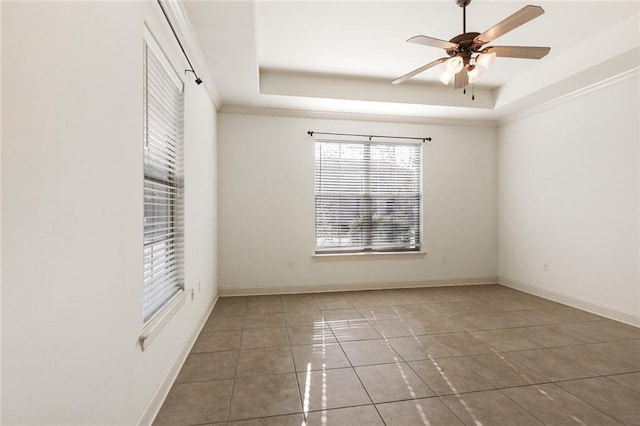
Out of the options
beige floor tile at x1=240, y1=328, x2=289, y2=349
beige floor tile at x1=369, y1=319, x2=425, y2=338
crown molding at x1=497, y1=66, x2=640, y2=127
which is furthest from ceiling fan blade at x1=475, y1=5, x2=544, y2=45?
beige floor tile at x1=240, y1=328, x2=289, y2=349

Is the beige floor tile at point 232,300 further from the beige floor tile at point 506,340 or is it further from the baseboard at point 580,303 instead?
the baseboard at point 580,303

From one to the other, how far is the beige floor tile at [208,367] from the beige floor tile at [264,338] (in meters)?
0.20

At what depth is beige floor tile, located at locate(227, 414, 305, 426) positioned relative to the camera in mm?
1749

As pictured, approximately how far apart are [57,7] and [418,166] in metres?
4.65

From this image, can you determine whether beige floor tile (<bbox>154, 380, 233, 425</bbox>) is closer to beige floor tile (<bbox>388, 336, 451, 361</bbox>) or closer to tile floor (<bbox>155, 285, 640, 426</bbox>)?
tile floor (<bbox>155, 285, 640, 426</bbox>)

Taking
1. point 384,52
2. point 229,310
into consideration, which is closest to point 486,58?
point 384,52

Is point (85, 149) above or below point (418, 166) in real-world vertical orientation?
below

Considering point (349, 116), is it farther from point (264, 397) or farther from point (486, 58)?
point (264, 397)

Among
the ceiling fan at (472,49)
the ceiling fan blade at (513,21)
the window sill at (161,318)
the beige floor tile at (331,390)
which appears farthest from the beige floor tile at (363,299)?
the ceiling fan blade at (513,21)

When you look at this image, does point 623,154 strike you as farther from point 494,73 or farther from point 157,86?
point 157,86

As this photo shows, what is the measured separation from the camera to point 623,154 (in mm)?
3330

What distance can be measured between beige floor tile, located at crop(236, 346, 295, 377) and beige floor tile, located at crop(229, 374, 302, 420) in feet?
0.26

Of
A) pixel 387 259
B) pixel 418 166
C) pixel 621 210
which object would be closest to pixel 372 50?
pixel 418 166

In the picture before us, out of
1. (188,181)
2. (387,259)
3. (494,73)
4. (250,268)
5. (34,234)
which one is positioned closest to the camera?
(34,234)
